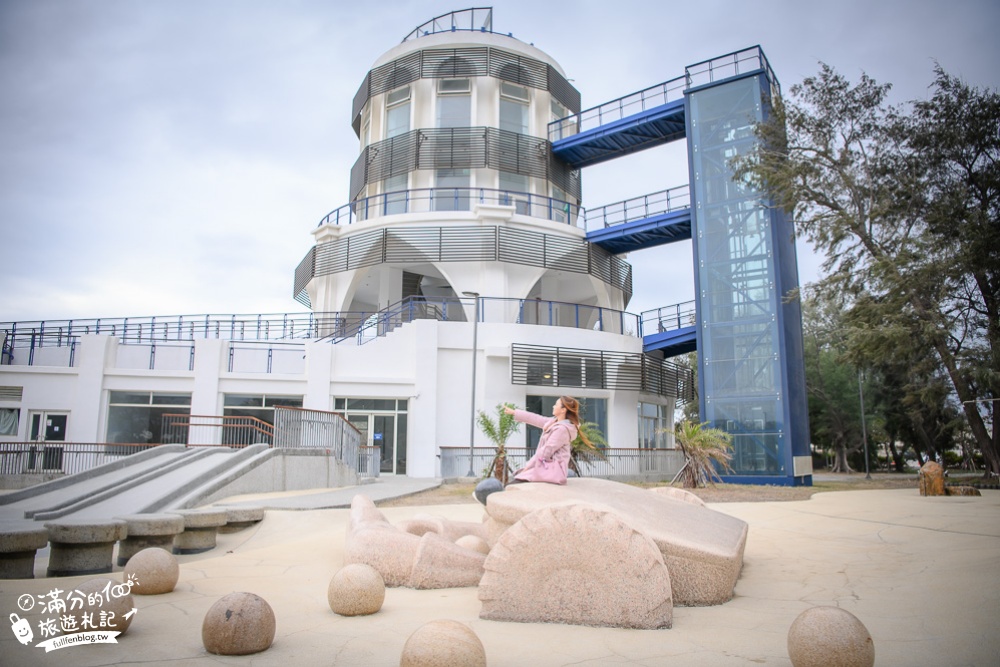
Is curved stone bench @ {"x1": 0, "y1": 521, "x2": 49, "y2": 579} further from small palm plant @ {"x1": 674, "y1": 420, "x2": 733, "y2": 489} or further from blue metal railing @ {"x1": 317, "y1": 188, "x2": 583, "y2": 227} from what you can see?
blue metal railing @ {"x1": 317, "y1": 188, "x2": 583, "y2": 227}

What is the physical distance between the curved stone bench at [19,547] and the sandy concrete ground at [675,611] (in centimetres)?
54

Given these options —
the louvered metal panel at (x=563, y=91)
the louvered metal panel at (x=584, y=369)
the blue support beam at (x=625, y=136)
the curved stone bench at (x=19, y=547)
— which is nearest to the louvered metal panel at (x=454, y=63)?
the louvered metal panel at (x=563, y=91)

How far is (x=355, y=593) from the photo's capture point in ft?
19.7

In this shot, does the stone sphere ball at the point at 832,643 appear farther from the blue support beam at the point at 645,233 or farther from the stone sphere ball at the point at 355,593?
the blue support beam at the point at 645,233

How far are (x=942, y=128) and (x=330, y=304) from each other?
25.6 metres

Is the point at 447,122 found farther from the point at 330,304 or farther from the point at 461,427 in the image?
the point at 461,427

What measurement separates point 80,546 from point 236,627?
4.64 metres

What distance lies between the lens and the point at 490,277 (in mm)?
32688

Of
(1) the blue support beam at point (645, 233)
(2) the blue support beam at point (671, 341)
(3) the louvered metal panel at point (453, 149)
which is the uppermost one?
(3) the louvered metal panel at point (453, 149)

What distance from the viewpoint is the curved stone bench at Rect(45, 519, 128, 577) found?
8.19m

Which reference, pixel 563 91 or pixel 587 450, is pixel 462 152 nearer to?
pixel 563 91

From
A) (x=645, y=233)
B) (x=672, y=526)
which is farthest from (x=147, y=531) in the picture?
(x=645, y=233)

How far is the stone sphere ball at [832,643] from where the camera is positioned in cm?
409

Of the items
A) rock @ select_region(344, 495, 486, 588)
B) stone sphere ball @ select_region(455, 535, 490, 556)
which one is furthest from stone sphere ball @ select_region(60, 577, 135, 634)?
stone sphere ball @ select_region(455, 535, 490, 556)
